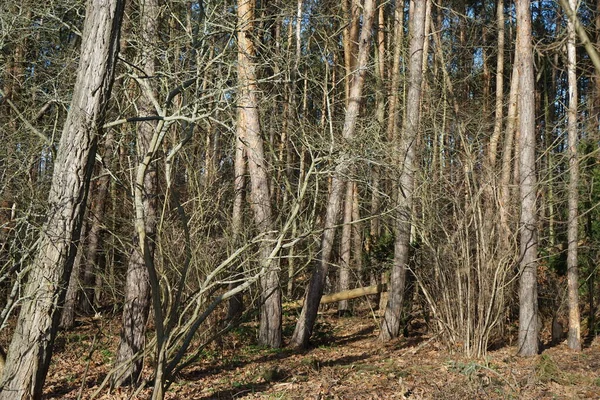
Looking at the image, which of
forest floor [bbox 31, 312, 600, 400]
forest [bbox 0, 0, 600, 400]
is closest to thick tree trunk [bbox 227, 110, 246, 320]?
forest [bbox 0, 0, 600, 400]

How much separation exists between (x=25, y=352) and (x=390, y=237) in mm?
8680

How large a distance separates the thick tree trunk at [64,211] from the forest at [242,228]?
15mm

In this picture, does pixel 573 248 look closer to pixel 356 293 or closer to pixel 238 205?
pixel 356 293

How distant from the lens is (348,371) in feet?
28.8

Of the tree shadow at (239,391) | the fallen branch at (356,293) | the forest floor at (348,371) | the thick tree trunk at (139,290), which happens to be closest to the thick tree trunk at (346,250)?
the fallen branch at (356,293)

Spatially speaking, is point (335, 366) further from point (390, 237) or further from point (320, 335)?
point (390, 237)

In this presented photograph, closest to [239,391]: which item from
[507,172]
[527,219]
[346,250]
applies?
[527,219]

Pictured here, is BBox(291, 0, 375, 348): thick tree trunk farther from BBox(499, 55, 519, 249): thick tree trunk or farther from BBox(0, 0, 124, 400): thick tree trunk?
BBox(0, 0, 124, 400): thick tree trunk

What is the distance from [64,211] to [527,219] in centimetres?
745

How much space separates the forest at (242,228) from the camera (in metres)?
5.91

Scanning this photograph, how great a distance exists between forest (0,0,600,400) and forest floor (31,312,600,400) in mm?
50

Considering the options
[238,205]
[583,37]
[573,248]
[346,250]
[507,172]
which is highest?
[507,172]

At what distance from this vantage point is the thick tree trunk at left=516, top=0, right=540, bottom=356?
10.3m

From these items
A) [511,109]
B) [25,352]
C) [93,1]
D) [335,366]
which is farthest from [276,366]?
[511,109]
